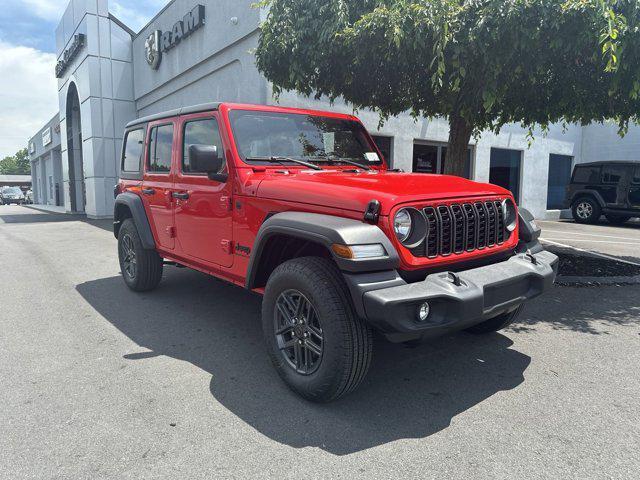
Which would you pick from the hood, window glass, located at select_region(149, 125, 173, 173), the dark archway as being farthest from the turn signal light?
the dark archway

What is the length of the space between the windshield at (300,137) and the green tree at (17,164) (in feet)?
378

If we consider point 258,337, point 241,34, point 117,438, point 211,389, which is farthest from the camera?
point 241,34

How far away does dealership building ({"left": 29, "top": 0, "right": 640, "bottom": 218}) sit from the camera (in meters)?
12.1

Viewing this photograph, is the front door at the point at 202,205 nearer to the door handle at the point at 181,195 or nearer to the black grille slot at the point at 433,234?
the door handle at the point at 181,195

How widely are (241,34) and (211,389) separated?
32.3 ft

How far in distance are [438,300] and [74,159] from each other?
78.8 feet

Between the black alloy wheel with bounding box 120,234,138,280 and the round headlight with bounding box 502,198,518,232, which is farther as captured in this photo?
the black alloy wheel with bounding box 120,234,138,280

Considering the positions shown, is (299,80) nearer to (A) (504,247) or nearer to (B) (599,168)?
(A) (504,247)

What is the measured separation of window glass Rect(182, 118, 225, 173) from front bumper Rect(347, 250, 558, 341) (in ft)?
6.03

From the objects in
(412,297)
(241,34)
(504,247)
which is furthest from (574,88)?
(241,34)

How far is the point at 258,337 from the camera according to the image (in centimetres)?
414

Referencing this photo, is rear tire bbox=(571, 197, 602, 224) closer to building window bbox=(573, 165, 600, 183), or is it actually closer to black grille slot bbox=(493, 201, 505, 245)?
building window bbox=(573, 165, 600, 183)

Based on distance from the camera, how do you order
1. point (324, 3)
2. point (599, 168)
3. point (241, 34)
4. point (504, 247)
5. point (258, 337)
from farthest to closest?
point (599, 168), point (241, 34), point (324, 3), point (258, 337), point (504, 247)

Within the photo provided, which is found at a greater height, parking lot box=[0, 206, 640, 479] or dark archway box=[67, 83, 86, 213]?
dark archway box=[67, 83, 86, 213]
